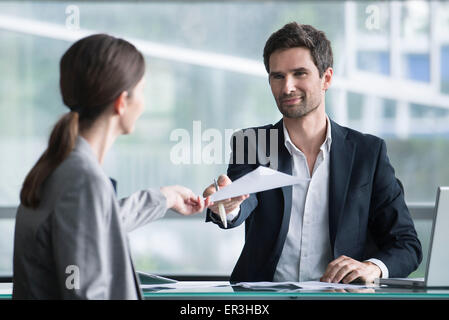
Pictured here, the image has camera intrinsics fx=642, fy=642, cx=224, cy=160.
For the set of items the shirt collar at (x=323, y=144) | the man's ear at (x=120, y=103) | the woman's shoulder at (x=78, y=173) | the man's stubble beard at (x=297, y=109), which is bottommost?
the woman's shoulder at (x=78, y=173)

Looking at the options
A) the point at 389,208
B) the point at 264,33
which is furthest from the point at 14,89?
the point at 389,208

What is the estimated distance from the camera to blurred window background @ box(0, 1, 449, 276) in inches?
205

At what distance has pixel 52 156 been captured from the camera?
5.01 ft

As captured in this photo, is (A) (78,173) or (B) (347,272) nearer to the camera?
(A) (78,173)

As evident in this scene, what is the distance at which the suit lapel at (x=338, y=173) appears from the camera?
2.44 meters

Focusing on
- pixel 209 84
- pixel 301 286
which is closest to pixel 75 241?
pixel 301 286

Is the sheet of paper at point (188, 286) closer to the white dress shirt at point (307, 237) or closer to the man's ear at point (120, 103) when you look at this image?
the white dress shirt at point (307, 237)

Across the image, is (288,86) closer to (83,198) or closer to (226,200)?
(226,200)

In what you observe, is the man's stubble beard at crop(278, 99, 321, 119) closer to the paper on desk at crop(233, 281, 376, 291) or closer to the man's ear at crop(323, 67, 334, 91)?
the man's ear at crop(323, 67, 334, 91)

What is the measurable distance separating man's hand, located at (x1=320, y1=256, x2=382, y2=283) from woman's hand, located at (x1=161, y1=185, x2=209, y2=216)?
1.84 ft

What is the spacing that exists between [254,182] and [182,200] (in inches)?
9.7

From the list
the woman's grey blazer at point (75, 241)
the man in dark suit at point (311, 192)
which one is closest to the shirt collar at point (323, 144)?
the man in dark suit at point (311, 192)

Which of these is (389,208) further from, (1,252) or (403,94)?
(1,252)

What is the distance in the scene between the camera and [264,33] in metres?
5.25
